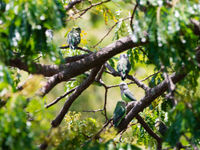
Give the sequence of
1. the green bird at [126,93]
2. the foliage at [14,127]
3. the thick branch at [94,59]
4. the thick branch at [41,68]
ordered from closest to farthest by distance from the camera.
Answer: the foliage at [14,127], the thick branch at [41,68], the thick branch at [94,59], the green bird at [126,93]

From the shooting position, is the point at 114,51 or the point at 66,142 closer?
the point at 66,142

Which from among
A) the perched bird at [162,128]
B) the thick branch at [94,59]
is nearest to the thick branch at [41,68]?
the thick branch at [94,59]

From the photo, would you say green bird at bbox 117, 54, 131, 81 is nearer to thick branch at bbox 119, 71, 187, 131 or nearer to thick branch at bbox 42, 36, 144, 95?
thick branch at bbox 119, 71, 187, 131

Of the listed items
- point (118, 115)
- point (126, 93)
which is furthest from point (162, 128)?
point (118, 115)

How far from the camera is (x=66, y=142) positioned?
7.69ft

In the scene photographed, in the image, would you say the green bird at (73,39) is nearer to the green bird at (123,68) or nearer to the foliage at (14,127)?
the green bird at (123,68)

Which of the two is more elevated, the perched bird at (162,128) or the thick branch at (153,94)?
the thick branch at (153,94)

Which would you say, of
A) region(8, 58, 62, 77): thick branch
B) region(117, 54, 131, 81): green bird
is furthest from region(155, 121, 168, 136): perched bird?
region(8, 58, 62, 77): thick branch

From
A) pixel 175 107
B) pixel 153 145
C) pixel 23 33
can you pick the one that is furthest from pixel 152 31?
pixel 153 145

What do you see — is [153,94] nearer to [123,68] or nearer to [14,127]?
[123,68]

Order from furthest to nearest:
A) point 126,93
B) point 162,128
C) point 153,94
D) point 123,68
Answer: point 162,128 < point 126,93 < point 123,68 < point 153,94

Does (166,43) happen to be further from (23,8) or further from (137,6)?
(23,8)

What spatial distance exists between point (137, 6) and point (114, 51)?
466mm

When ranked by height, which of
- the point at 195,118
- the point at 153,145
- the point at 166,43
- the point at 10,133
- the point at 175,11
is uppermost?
the point at 175,11
